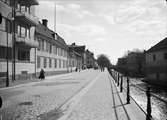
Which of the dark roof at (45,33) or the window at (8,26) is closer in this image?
the window at (8,26)

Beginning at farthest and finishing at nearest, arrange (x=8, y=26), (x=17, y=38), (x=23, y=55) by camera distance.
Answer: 1. (x=23, y=55)
2. (x=17, y=38)
3. (x=8, y=26)

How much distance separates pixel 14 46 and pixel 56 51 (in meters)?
18.7

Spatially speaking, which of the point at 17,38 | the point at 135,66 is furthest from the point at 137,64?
the point at 17,38

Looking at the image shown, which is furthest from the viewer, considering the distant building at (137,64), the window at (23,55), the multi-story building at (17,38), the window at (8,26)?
the distant building at (137,64)

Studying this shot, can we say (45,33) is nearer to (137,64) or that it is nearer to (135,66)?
(135,66)

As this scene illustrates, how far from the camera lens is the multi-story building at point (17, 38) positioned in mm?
18266

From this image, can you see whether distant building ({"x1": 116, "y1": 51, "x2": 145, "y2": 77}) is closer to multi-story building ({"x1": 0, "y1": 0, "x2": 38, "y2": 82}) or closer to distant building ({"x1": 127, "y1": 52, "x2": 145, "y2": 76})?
distant building ({"x1": 127, "y1": 52, "x2": 145, "y2": 76})

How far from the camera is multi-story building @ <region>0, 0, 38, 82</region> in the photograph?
1827 cm

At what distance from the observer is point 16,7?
20609mm

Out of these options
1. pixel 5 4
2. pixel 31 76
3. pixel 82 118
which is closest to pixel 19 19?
pixel 5 4

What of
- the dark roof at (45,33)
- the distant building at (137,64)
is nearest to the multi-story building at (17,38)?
the dark roof at (45,33)

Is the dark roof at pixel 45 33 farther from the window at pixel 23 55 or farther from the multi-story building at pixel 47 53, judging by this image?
the window at pixel 23 55

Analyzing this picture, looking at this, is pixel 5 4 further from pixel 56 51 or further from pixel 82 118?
pixel 56 51

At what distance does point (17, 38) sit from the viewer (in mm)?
20328
